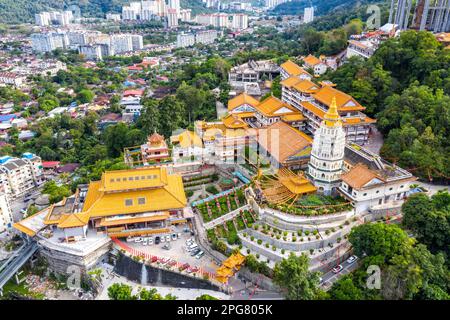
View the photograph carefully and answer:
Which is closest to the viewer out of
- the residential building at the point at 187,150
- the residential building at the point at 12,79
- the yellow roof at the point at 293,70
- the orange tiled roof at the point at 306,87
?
the residential building at the point at 187,150

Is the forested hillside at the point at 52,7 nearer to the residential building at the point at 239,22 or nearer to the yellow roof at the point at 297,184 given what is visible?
the residential building at the point at 239,22

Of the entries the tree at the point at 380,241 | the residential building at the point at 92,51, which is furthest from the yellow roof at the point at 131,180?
the residential building at the point at 92,51

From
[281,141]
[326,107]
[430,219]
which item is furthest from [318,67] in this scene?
[430,219]

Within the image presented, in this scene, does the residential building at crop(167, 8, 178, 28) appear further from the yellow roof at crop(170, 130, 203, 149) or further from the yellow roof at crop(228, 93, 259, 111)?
the yellow roof at crop(170, 130, 203, 149)

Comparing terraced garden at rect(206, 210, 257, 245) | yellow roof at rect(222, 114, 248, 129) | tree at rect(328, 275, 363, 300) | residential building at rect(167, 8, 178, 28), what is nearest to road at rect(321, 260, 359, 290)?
tree at rect(328, 275, 363, 300)

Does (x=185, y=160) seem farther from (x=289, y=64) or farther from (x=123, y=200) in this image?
(x=289, y=64)

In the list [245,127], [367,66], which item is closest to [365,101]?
[367,66]

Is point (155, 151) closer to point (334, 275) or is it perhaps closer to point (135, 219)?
point (135, 219)
